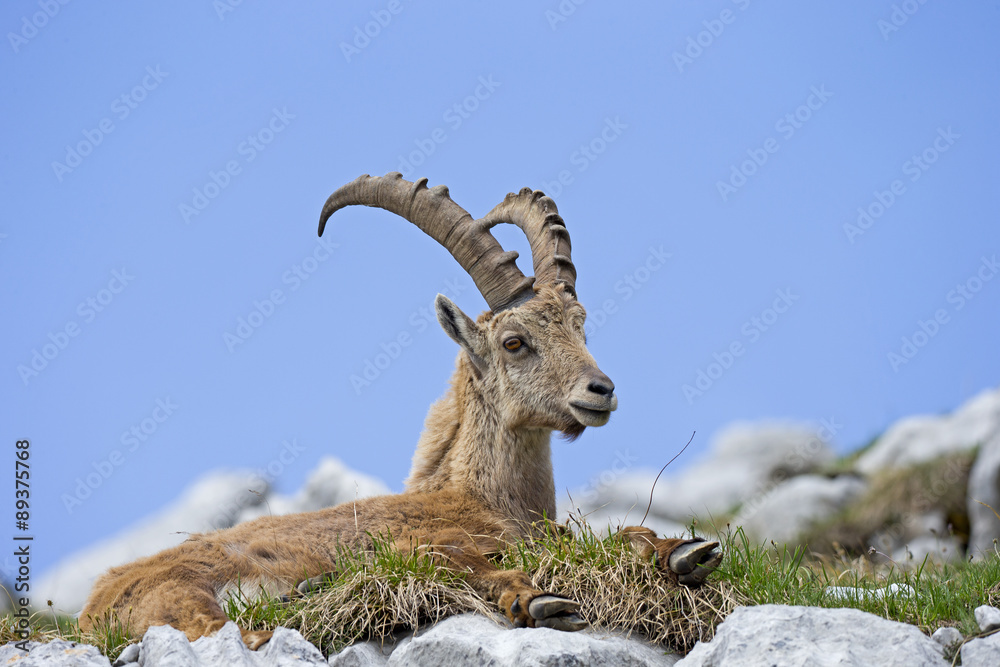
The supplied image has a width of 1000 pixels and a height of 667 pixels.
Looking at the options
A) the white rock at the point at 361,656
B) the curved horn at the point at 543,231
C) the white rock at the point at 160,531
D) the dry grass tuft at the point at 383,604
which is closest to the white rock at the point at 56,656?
the dry grass tuft at the point at 383,604

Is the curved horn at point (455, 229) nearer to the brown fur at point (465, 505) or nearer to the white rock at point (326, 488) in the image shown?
the brown fur at point (465, 505)

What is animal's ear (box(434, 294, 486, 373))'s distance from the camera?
810 centimetres

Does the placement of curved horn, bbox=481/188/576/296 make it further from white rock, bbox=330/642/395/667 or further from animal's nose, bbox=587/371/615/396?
white rock, bbox=330/642/395/667

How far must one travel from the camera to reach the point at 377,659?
19.7 ft

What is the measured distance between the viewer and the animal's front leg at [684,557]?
20.0ft

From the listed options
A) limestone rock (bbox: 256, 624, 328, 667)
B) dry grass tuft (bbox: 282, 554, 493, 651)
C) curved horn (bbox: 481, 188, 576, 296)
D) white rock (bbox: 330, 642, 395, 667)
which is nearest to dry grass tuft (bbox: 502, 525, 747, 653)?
dry grass tuft (bbox: 282, 554, 493, 651)

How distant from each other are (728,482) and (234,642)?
74.9ft

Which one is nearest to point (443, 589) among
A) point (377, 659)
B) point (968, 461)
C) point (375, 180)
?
point (377, 659)

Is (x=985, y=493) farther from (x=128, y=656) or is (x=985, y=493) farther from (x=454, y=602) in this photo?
(x=128, y=656)

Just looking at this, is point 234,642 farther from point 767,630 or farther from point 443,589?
point 767,630

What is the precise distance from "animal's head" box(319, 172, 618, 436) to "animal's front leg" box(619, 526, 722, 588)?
1474mm

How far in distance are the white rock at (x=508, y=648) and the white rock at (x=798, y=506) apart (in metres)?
13.9

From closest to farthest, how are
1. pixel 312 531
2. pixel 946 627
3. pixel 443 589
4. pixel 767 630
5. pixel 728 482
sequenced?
pixel 767 630, pixel 946 627, pixel 443 589, pixel 312 531, pixel 728 482

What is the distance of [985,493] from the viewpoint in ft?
50.9
